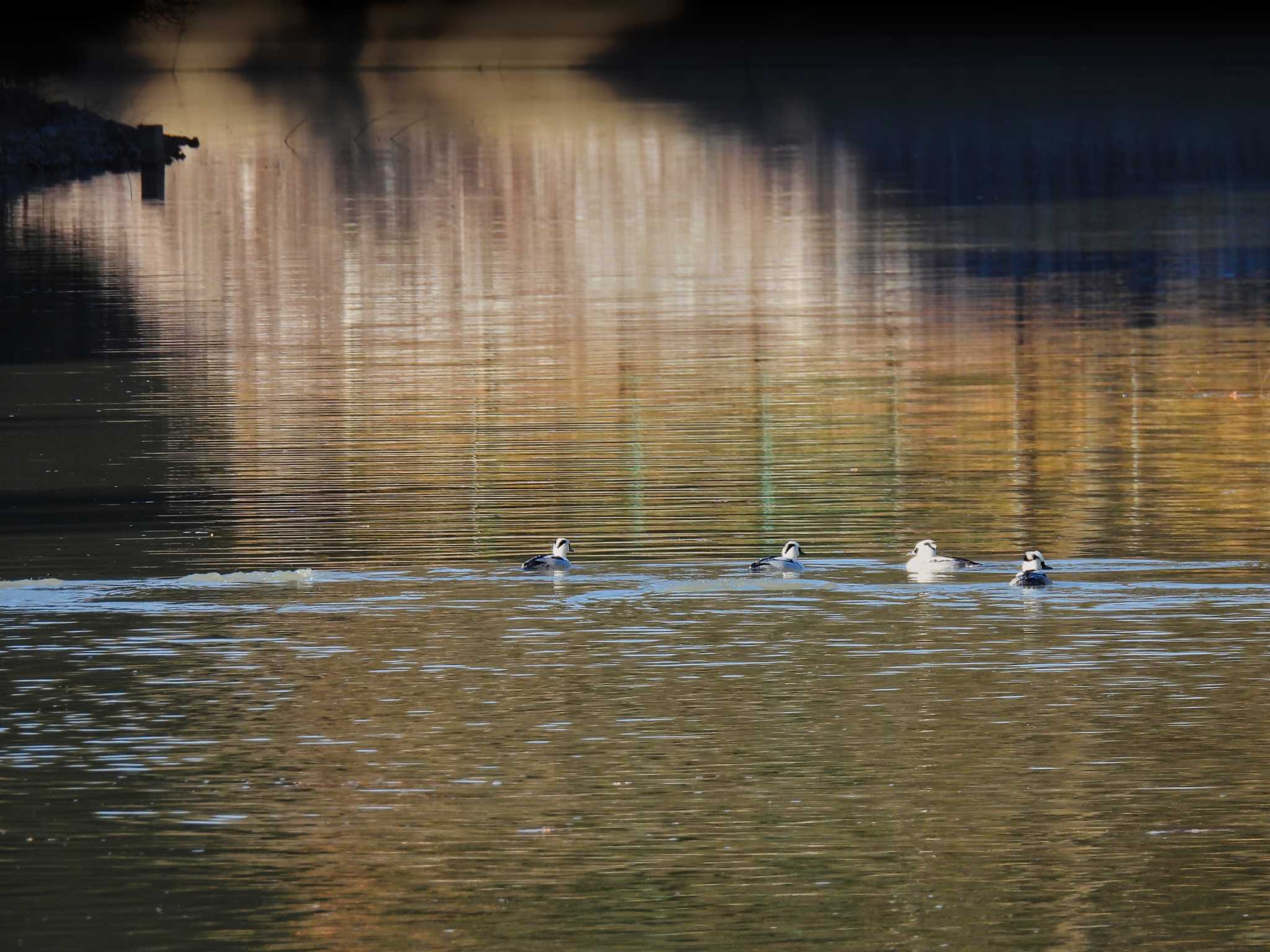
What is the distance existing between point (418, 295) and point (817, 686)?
122ft

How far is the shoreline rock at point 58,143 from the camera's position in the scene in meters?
110

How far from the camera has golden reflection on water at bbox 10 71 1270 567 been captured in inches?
1154

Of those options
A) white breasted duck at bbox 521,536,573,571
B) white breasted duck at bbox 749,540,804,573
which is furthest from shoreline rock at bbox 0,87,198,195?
white breasted duck at bbox 749,540,804,573

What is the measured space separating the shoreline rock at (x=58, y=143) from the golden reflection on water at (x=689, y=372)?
1793 centimetres

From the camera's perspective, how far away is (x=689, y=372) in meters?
43.3

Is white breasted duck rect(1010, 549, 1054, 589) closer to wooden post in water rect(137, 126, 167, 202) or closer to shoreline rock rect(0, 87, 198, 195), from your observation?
wooden post in water rect(137, 126, 167, 202)

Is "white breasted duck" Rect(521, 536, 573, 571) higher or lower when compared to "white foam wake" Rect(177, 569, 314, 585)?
higher

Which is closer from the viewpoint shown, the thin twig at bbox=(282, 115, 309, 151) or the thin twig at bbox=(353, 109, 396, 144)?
the thin twig at bbox=(282, 115, 309, 151)

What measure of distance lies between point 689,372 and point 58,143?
73.8 metres

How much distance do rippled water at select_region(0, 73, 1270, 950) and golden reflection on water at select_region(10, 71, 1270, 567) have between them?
145 millimetres

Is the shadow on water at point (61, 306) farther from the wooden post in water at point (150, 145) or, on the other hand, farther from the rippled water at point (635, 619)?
the wooden post in water at point (150, 145)

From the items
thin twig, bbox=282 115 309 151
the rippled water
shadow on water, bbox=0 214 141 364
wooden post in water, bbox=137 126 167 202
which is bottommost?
the rippled water

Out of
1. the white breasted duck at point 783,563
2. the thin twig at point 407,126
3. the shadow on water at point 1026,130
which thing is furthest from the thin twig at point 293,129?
the white breasted duck at point 783,563

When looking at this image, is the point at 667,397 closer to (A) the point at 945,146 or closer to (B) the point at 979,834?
(B) the point at 979,834
